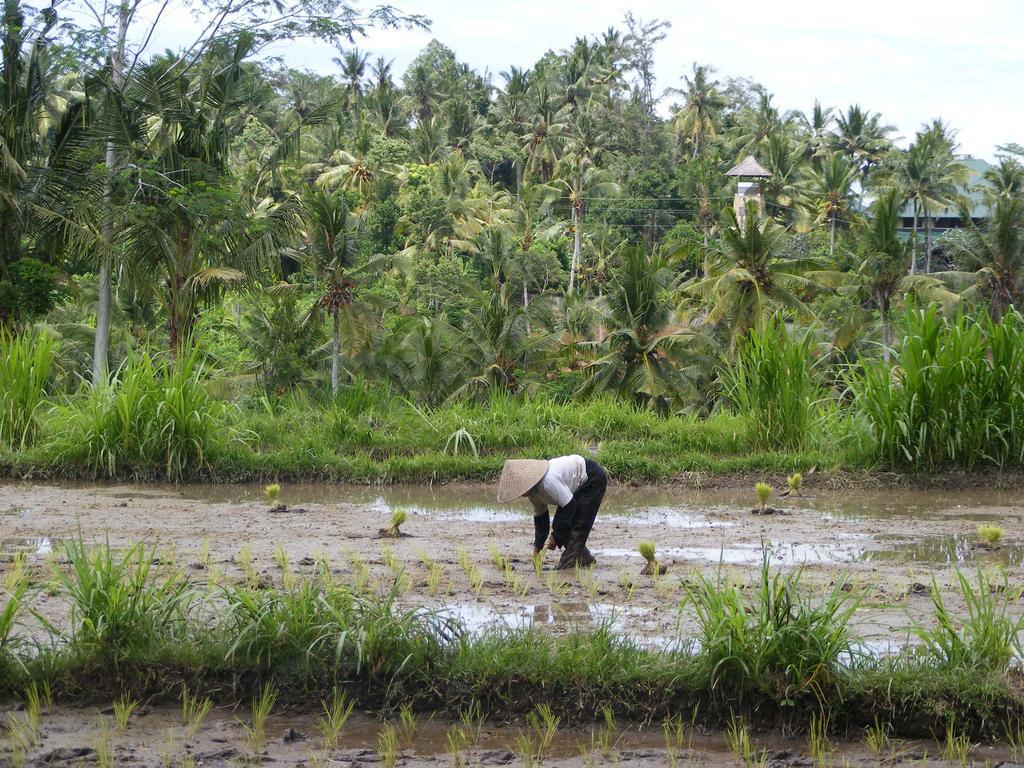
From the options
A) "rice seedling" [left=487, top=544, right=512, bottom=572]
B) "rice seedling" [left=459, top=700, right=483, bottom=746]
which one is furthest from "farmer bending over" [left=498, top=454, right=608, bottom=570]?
"rice seedling" [left=459, top=700, right=483, bottom=746]

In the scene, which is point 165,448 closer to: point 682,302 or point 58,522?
point 58,522

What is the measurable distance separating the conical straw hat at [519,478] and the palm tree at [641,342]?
15163mm

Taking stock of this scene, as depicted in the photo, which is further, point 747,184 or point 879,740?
point 747,184

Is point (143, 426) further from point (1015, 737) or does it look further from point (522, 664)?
point (1015, 737)

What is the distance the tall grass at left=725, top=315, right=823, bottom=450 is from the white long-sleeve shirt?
20.0ft

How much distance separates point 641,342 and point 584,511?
15499 millimetres

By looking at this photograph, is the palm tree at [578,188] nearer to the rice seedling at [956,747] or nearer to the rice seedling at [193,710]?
the rice seedling at [193,710]

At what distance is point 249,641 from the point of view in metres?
5.26

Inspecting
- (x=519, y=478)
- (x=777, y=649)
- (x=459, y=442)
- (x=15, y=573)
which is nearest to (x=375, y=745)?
(x=777, y=649)

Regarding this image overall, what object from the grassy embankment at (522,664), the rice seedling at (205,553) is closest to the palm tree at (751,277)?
the rice seedling at (205,553)

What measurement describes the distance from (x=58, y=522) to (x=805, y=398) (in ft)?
27.8

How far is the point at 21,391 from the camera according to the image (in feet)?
43.3

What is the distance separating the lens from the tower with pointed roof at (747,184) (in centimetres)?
4022

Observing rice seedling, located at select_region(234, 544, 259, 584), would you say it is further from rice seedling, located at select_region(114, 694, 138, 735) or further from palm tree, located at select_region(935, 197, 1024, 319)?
palm tree, located at select_region(935, 197, 1024, 319)
